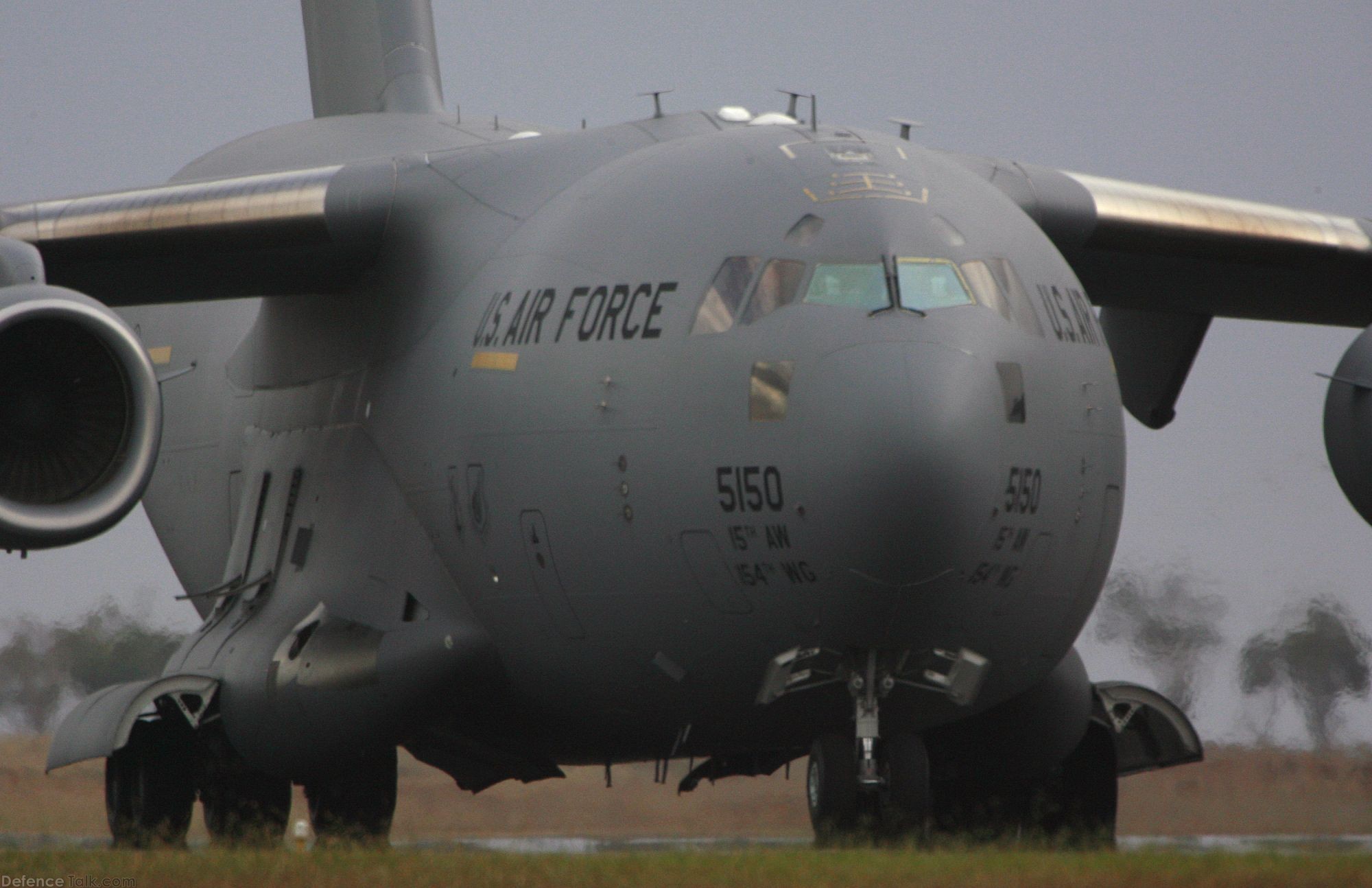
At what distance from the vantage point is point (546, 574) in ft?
31.6

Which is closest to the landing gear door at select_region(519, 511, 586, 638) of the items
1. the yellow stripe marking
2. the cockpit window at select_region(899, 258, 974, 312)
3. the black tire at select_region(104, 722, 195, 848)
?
the yellow stripe marking

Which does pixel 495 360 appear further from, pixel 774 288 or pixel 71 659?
pixel 71 659

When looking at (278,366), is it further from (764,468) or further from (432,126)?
(764,468)

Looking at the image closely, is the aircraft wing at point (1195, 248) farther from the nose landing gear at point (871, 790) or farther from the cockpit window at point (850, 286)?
the nose landing gear at point (871, 790)

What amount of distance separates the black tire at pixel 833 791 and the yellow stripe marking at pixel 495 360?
2.12 m

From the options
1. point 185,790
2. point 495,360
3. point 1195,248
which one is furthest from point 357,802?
point 1195,248

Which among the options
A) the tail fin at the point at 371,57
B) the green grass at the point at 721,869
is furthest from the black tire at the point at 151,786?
the tail fin at the point at 371,57

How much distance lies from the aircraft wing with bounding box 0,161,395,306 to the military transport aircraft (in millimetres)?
23

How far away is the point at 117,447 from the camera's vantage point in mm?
9922

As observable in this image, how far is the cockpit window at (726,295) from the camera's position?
8.96 m

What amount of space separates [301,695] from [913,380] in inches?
154

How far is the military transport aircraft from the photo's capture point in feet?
28.4

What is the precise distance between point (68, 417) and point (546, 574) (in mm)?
2333

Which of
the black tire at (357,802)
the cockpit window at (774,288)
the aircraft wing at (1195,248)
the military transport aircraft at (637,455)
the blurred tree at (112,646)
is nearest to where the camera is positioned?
the military transport aircraft at (637,455)
